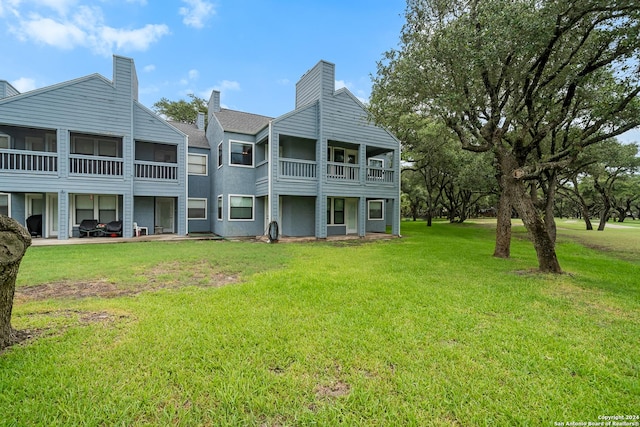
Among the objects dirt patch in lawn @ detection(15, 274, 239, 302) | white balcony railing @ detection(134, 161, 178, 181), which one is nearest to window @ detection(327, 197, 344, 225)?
white balcony railing @ detection(134, 161, 178, 181)

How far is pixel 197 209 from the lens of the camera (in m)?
17.5

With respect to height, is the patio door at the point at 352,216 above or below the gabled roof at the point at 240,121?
below

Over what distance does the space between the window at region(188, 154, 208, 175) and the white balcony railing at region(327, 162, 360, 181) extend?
797 centimetres

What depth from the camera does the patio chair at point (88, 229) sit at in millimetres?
13883

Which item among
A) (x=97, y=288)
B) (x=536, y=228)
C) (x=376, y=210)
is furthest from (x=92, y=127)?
(x=536, y=228)

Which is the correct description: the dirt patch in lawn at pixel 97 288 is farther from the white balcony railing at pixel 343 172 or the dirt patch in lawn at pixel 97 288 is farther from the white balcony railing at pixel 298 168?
the white balcony railing at pixel 343 172

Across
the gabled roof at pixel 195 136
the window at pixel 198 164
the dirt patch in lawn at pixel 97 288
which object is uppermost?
the gabled roof at pixel 195 136

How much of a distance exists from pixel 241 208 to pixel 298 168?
3.93 metres

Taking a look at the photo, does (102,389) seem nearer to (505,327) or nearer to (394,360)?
(394,360)

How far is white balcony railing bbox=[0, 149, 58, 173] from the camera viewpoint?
1215cm

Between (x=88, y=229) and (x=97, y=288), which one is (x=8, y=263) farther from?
(x=88, y=229)

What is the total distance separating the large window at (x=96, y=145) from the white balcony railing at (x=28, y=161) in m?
1.93

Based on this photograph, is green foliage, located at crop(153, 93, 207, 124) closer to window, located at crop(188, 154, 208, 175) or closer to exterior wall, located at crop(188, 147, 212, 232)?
window, located at crop(188, 154, 208, 175)

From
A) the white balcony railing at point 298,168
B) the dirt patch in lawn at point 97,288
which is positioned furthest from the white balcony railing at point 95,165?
the dirt patch in lawn at point 97,288
